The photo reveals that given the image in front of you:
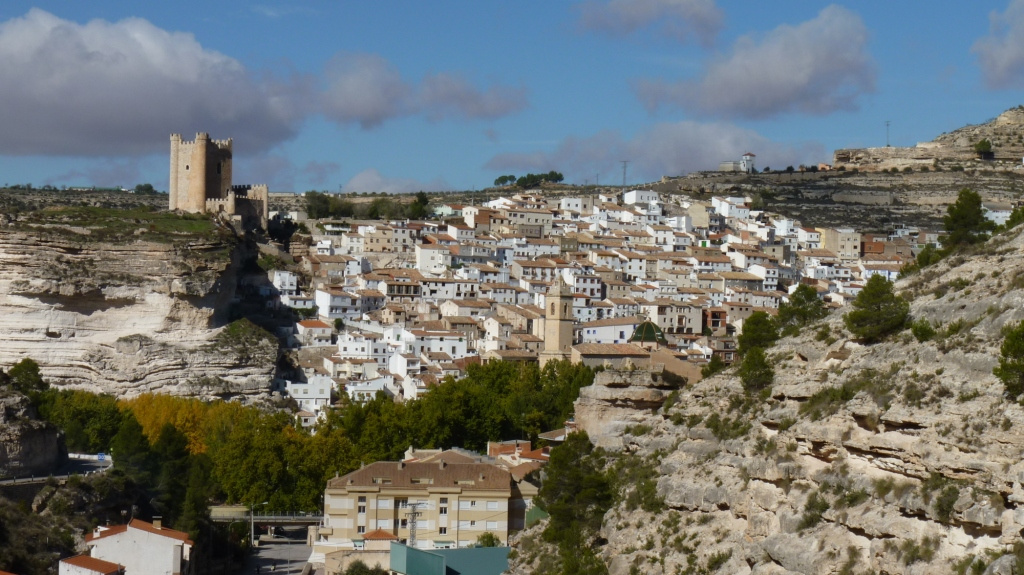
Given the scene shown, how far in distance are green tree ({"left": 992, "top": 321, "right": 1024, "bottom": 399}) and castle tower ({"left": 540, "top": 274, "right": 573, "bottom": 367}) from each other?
4834cm

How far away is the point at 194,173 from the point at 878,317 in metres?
69.5

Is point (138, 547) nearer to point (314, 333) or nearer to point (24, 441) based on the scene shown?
point (24, 441)

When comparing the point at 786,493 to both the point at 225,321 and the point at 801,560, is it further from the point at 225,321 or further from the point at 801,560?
the point at 225,321

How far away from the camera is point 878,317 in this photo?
25.8 m

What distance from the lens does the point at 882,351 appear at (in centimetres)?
2452

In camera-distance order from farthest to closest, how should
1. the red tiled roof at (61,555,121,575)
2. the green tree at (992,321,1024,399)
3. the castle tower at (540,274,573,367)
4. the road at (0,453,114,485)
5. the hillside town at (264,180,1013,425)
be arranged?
the hillside town at (264,180,1013,425) < the castle tower at (540,274,573,367) < the road at (0,453,114,485) < the red tiled roof at (61,555,121,575) < the green tree at (992,321,1024,399)

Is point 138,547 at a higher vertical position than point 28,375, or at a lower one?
lower

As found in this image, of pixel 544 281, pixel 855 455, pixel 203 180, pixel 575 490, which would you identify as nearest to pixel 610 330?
pixel 544 281

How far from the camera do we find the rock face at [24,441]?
4444 centimetres

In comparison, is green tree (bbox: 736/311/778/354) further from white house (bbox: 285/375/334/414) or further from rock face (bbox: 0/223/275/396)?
rock face (bbox: 0/223/275/396)

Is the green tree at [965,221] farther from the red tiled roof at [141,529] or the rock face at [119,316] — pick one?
the rock face at [119,316]

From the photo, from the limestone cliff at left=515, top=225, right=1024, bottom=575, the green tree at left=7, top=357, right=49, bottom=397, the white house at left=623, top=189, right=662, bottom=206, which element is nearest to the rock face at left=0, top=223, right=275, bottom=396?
the green tree at left=7, top=357, right=49, bottom=397

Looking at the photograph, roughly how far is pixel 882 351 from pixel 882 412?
302 cm

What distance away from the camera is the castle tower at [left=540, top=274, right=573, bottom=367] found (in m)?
69.0
